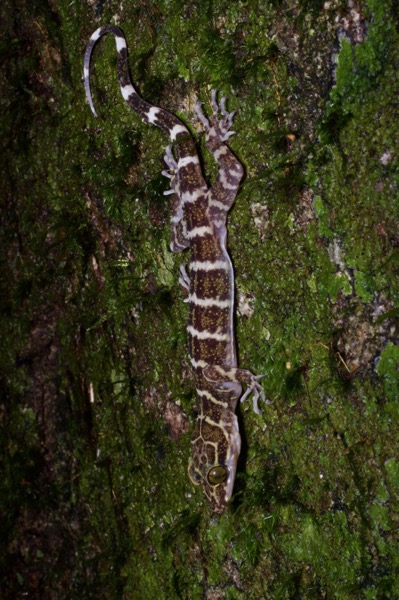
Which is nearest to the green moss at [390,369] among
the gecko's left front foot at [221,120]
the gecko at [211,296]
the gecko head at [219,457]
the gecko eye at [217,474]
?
the gecko at [211,296]

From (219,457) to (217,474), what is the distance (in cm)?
11

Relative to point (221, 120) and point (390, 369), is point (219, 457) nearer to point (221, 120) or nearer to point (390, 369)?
point (390, 369)

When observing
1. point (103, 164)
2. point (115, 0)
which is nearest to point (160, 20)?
point (115, 0)

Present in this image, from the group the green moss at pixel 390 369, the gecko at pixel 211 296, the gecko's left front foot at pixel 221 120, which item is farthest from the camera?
the gecko at pixel 211 296

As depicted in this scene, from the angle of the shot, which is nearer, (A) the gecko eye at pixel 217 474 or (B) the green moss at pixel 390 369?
(B) the green moss at pixel 390 369

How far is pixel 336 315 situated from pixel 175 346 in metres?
1.32

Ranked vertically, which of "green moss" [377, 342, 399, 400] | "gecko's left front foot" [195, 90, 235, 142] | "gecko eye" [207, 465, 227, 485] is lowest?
"gecko eye" [207, 465, 227, 485]

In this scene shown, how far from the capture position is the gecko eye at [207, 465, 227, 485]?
3.75 metres

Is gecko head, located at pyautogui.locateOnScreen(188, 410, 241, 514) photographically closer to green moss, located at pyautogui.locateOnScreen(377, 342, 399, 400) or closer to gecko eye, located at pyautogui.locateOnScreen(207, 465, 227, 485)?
gecko eye, located at pyautogui.locateOnScreen(207, 465, 227, 485)

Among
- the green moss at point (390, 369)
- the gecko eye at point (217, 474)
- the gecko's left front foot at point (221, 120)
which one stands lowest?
the gecko eye at point (217, 474)

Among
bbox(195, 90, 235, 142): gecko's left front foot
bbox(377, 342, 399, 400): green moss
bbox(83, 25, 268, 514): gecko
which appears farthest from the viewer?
bbox(83, 25, 268, 514): gecko

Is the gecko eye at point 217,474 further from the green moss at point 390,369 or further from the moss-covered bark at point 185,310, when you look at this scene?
the green moss at point 390,369

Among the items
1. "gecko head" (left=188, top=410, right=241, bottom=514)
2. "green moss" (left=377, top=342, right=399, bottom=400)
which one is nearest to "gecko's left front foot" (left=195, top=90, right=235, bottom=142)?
"green moss" (left=377, top=342, right=399, bottom=400)

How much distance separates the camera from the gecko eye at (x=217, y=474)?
375 cm
